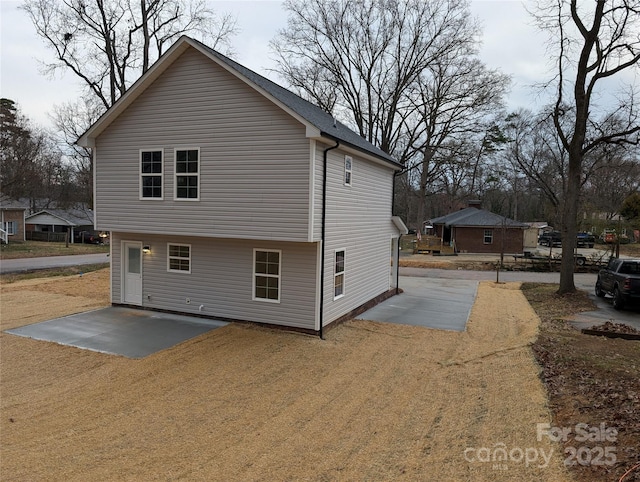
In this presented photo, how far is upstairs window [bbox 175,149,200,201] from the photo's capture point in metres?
11.3

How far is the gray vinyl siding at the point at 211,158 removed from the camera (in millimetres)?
10227

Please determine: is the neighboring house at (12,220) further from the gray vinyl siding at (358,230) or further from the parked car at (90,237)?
the gray vinyl siding at (358,230)

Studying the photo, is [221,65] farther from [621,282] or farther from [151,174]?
[621,282]

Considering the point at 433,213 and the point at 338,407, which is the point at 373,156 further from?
the point at 433,213

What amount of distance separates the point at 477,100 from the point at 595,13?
14785mm

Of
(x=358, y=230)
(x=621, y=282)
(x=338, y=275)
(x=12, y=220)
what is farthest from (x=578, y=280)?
(x=12, y=220)

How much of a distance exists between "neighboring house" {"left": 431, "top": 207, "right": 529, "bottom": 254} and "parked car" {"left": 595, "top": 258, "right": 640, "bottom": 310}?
65.7ft

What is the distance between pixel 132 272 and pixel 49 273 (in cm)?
1171

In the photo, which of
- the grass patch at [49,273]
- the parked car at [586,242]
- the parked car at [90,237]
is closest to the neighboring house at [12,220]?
the parked car at [90,237]

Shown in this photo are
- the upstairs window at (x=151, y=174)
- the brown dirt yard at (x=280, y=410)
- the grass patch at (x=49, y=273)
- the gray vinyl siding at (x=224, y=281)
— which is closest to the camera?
the brown dirt yard at (x=280, y=410)

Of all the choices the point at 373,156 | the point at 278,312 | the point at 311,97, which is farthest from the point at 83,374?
the point at 311,97

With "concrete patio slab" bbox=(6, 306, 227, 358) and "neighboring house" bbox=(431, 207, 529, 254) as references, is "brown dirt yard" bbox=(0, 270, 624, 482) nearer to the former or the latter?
"concrete patio slab" bbox=(6, 306, 227, 358)

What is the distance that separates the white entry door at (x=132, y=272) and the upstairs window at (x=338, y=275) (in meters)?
6.24

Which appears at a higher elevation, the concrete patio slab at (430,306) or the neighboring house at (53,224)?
the neighboring house at (53,224)
